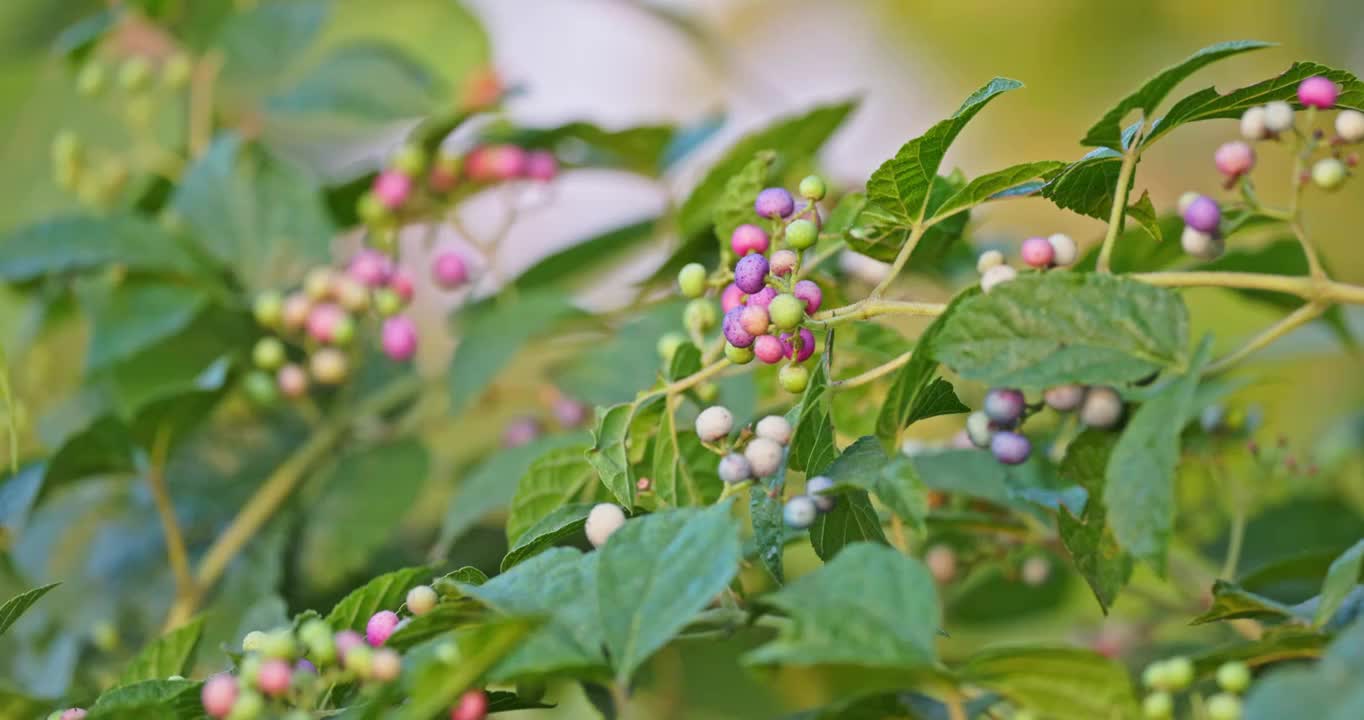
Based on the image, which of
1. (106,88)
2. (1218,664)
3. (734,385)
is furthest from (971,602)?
(106,88)

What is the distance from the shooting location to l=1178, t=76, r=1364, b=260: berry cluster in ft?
1.61

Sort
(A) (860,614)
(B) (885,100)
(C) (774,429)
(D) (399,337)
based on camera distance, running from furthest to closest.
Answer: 1. (B) (885,100)
2. (D) (399,337)
3. (C) (774,429)
4. (A) (860,614)

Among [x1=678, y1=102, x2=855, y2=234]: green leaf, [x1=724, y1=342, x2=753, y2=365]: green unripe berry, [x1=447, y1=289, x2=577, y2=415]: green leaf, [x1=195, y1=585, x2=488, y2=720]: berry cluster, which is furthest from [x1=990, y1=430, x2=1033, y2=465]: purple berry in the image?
[x1=447, y1=289, x2=577, y2=415]: green leaf

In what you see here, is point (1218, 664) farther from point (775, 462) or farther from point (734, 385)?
point (734, 385)

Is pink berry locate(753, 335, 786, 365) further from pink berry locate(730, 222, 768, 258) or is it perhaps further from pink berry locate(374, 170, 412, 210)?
pink berry locate(374, 170, 412, 210)

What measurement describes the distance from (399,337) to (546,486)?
15.6 inches

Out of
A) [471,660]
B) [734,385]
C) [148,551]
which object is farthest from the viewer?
[148,551]

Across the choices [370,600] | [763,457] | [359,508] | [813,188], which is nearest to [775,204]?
[813,188]

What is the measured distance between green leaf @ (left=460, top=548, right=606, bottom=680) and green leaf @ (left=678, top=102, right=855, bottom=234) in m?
0.40

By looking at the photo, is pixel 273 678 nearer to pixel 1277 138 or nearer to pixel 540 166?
pixel 1277 138

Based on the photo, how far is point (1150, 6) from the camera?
8.48ft

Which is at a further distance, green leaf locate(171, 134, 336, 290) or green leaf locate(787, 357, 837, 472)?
green leaf locate(171, 134, 336, 290)

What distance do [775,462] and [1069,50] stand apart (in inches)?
93.1

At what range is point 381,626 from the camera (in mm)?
479
